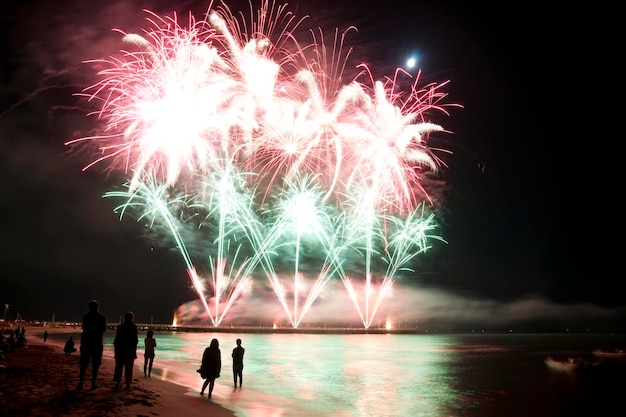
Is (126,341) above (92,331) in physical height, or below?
below

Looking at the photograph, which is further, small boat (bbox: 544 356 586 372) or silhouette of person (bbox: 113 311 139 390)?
small boat (bbox: 544 356 586 372)

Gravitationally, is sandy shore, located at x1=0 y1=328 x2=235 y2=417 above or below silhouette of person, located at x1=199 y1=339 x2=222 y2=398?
below

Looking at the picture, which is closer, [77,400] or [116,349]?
[77,400]

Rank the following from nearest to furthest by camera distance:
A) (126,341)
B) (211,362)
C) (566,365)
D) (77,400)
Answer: (77,400), (126,341), (211,362), (566,365)

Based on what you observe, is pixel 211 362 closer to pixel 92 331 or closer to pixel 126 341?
pixel 126 341

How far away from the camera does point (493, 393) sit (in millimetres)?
26797

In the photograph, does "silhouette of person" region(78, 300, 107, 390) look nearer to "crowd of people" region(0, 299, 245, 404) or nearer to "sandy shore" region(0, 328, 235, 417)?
"crowd of people" region(0, 299, 245, 404)

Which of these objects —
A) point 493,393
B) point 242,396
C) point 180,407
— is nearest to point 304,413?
point 242,396

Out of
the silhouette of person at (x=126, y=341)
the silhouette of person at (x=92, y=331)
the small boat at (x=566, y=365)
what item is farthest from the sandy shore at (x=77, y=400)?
the small boat at (x=566, y=365)

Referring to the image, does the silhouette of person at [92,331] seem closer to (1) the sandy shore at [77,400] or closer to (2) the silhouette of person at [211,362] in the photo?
(1) the sandy shore at [77,400]

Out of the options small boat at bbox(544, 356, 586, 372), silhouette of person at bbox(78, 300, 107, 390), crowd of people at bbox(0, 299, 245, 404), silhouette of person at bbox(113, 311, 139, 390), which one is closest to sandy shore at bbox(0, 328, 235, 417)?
crowd of people at bbox(0, 299, 245, 404)

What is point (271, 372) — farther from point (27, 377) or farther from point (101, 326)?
point (101, 326)

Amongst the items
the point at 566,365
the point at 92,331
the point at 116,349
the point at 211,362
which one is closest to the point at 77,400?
the point at 92,331

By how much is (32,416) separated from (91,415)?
3.17 feet
